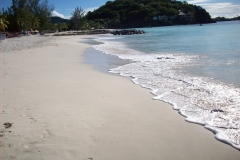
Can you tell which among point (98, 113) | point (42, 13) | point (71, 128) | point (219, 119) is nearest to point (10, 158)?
point (71, 128)

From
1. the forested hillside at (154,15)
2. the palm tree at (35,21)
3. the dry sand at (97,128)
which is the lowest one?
the dry sand at (97,128)

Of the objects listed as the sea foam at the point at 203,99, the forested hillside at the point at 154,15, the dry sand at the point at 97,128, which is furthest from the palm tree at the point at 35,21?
the forested hillside at the point at 154,15

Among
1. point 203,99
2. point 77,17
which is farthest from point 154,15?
point 203,99

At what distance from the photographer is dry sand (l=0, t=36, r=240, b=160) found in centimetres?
272

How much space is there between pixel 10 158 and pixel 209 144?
2596 millimetres

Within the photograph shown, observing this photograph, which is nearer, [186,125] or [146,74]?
[186,125]

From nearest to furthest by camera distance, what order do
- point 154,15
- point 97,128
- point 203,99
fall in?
point 97,128, point 203,99, point 154,15

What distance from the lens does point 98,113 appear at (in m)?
4.02

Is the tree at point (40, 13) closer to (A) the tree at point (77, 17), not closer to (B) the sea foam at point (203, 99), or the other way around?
(A) the tree at point (77, 17)

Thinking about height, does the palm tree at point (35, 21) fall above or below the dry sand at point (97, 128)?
above

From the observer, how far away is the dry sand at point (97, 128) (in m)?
Answer: 2.72

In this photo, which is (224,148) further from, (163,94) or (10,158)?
(10,158)

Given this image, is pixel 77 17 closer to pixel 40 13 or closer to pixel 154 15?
pixel 40 13

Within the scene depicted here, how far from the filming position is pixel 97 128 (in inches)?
134
